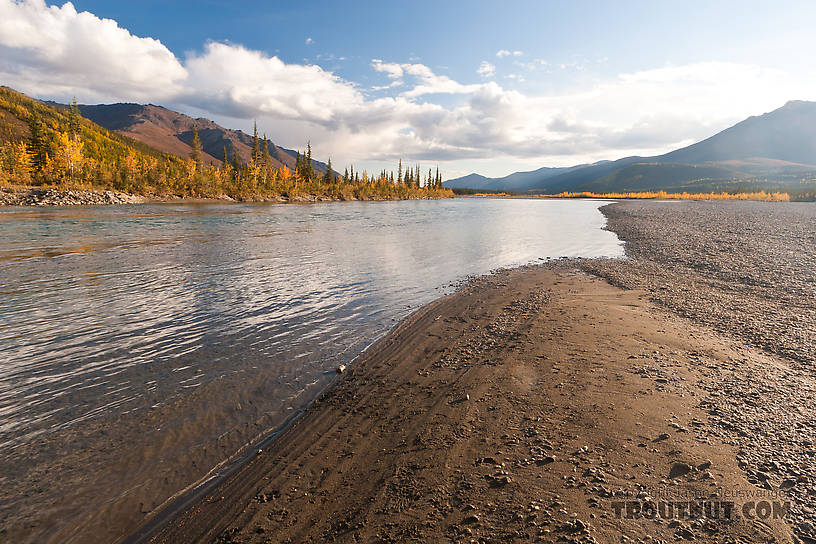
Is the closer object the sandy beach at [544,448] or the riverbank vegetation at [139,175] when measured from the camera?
the sandy beach at [544,448]

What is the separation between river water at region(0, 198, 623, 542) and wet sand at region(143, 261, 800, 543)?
958mm

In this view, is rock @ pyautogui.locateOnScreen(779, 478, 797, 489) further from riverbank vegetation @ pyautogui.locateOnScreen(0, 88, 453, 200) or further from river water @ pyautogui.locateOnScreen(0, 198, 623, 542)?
riverbank vegetation @ pyautogui.locateOnScreen(0, 88, 453, 200)

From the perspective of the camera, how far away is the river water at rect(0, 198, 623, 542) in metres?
4.62

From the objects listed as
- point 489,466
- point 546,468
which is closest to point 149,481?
point 489,466

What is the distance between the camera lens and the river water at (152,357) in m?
4.62

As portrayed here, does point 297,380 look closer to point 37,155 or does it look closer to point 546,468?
point 546,468

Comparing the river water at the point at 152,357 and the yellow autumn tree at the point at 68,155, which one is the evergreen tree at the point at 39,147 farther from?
the river water at the point at 152,357

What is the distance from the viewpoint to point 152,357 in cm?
812

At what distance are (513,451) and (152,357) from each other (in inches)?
313

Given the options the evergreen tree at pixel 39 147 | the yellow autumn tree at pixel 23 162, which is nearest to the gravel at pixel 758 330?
the yellow autumn tree at pixel 23 162

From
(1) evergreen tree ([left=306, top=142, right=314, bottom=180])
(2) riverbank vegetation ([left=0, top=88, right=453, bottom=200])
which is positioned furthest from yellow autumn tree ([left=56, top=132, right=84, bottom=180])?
(1) evergreen tree ([left=306, top=142, right=314, bottom=180])

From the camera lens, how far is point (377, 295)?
1355cm

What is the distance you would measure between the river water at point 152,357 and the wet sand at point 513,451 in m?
0.96

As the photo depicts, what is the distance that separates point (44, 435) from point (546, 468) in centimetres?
732
